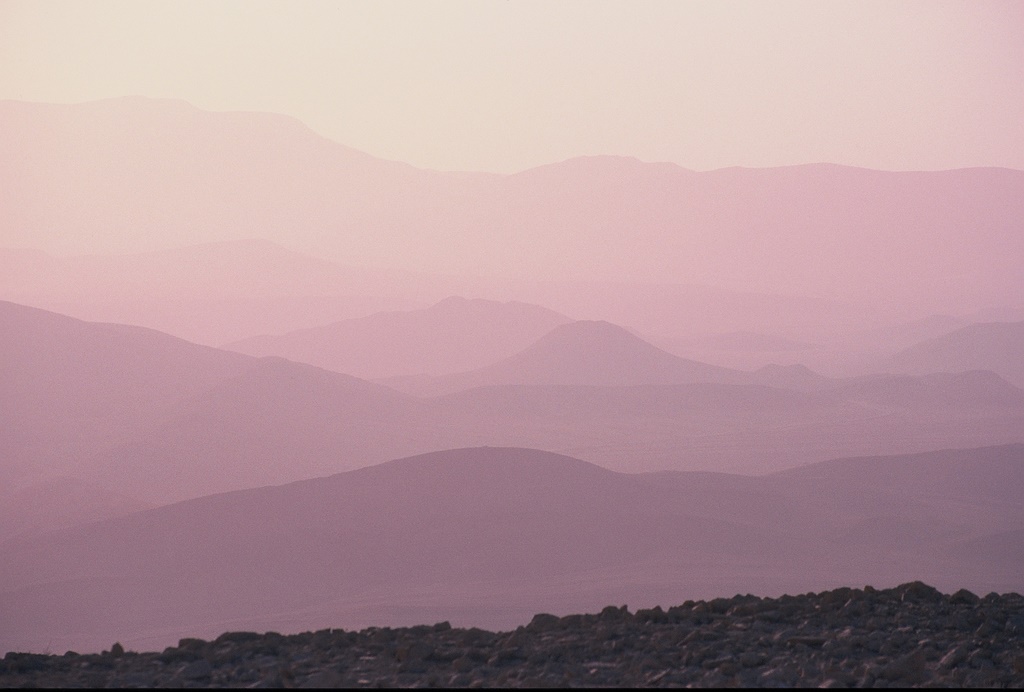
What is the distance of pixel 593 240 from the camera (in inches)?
6816

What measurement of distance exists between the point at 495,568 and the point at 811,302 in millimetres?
119509

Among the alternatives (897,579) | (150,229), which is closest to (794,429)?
(897,579)

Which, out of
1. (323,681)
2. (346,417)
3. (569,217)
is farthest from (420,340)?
(323,681)

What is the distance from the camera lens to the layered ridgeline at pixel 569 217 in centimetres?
15875

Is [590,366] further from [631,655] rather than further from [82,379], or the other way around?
[631,655]

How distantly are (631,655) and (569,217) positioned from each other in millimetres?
176137

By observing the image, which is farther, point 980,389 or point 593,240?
point 593,240

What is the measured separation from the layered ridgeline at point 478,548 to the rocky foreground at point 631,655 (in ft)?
63.4

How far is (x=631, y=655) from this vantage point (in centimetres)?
652

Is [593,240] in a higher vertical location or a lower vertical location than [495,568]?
higher

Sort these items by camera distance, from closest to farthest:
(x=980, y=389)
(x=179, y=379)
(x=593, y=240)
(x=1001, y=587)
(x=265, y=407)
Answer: (x=1001, y=587) < (x=265, y=407) < (x=179, y=379) < (x=980, y=389) < (x=593, y=240)

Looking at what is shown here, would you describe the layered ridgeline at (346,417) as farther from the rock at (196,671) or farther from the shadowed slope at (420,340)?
the rock at (196,671)

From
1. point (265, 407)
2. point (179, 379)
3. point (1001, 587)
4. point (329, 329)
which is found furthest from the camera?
point (329, 329)

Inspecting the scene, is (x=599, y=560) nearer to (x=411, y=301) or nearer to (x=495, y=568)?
(x=495, y=568)
